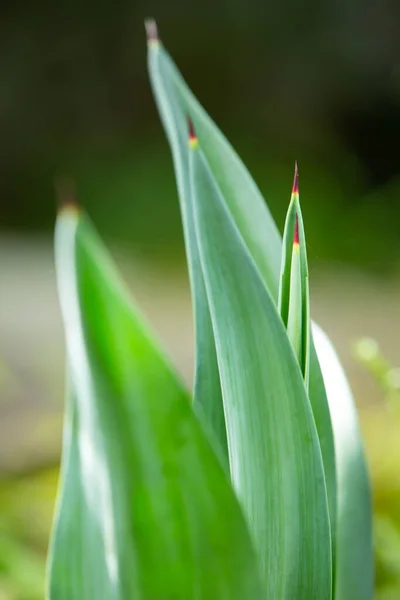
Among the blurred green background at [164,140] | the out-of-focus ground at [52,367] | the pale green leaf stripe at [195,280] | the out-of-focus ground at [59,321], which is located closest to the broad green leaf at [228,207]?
the pale green leaf stripe at [195,280]

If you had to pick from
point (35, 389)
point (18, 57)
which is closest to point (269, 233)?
point (35, 389)

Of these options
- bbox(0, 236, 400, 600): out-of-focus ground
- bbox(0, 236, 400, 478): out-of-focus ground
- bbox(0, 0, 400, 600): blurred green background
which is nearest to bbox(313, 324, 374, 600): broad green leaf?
bbox(0, 236, 400, 600): out-of-focus ground

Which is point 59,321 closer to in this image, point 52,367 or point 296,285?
point 52,367

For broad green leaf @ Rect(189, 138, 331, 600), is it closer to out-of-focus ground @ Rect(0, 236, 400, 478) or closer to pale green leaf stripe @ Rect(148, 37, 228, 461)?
pale green leaf stripe @ Rect(148, 37, 228, 461)

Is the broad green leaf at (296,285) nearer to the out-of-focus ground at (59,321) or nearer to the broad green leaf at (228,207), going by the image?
the broad green leaf at (228,207)

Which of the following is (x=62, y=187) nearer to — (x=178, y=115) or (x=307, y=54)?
(x=178, y=115)

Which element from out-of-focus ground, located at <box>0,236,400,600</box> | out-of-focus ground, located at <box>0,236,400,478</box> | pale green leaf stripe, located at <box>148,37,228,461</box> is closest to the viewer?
pale green leaf stripe, located at <box>148,37,228,461</box>
